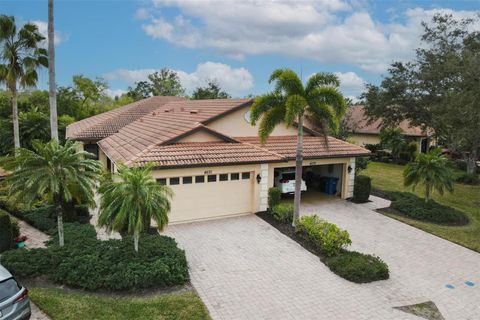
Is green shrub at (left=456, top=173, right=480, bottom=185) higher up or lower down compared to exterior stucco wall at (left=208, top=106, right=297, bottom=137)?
lower down

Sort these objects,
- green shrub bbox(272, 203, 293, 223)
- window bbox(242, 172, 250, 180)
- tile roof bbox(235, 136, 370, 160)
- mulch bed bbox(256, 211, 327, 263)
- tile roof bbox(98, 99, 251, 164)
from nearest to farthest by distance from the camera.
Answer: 1. mulch bed bbox(256, 211, 327, 263)
2. green shrub bbox(272, 203, 293, 223)
3. window bbox(242, 172, 250, 180)
4. tile roof bbox(98, 99, 251, 164)
5. tile roof bbox(235, 136, 370, 160)

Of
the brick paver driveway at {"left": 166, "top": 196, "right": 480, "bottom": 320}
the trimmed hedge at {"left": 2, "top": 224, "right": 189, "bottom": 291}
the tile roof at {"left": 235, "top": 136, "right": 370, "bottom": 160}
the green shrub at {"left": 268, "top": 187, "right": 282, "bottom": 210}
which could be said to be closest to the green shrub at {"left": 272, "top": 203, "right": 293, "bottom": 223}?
the brick paver driveway at {"left": 166, "top": 196, "right": 480, "bottom": 320}

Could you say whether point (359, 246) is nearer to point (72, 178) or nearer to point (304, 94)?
point (304, 94)

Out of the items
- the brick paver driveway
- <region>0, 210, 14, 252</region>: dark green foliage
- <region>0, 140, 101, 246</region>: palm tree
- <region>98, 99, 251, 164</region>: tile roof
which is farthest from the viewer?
<region>98, 99, 251, 164</region>: tile roof

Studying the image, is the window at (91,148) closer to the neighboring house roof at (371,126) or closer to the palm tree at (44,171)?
the palm tree at (44,171)

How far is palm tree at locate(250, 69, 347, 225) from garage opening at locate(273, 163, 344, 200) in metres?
4.24

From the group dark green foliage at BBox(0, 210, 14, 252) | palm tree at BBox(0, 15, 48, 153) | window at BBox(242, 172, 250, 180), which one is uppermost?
palm tree at BBox(0, 15, 48, 153)

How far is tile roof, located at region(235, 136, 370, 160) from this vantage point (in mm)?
18516

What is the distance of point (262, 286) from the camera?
409 inches

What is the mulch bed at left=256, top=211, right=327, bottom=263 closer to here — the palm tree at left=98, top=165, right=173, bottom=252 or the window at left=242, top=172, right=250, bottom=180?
the window at left=242, top=172, right=250, bottom=180

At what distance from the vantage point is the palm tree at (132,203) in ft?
33.2

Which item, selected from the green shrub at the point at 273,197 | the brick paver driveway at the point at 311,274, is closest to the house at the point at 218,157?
the green shrub at the point at 273,197

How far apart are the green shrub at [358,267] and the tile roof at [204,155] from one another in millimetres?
6329

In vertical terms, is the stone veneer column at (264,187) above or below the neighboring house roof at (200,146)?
below
